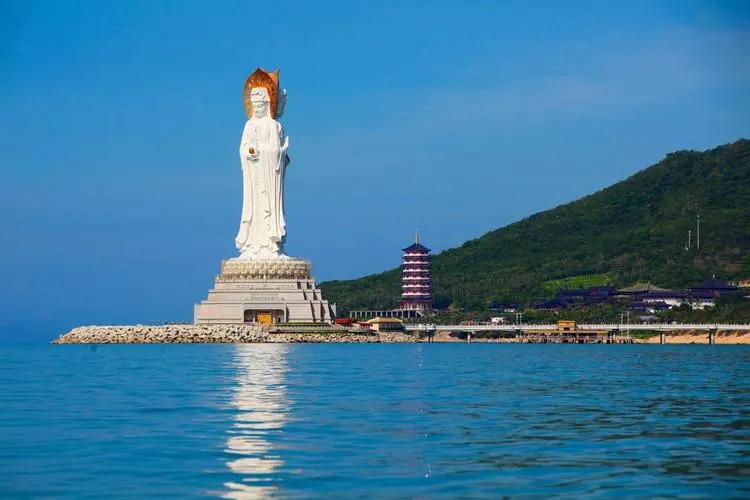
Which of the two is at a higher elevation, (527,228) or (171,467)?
(527,228)

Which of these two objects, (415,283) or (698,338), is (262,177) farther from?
(415,283)

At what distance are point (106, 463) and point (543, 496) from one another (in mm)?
6491

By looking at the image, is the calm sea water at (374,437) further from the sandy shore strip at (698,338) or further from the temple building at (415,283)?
the temple building at (415,283)

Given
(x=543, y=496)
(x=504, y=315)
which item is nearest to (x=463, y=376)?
(x=543, y=496)

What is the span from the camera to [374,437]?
70.7 ft

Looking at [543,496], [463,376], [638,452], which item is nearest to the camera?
[543,496]

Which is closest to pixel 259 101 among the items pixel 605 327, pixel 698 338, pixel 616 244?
pixel 605 327

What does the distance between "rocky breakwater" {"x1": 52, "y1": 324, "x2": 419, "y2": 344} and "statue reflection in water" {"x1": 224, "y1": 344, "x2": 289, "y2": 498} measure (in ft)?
140

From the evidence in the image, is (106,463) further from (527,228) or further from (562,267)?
(527,228)

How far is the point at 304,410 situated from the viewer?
87.4 ft

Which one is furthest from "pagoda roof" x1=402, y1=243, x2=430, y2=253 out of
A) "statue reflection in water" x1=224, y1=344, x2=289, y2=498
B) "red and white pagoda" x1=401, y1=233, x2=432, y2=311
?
"statue reflection in water" x1=224, y1=344, x2=289, y2=498

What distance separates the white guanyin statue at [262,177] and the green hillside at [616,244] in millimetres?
43477

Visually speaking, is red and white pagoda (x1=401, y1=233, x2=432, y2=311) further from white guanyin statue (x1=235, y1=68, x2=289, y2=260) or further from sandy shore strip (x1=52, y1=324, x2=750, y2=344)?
white guanyin statue (x1=235, y1=68, x2=289, y2=260)

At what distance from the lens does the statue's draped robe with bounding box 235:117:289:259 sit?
91750 millimetres
